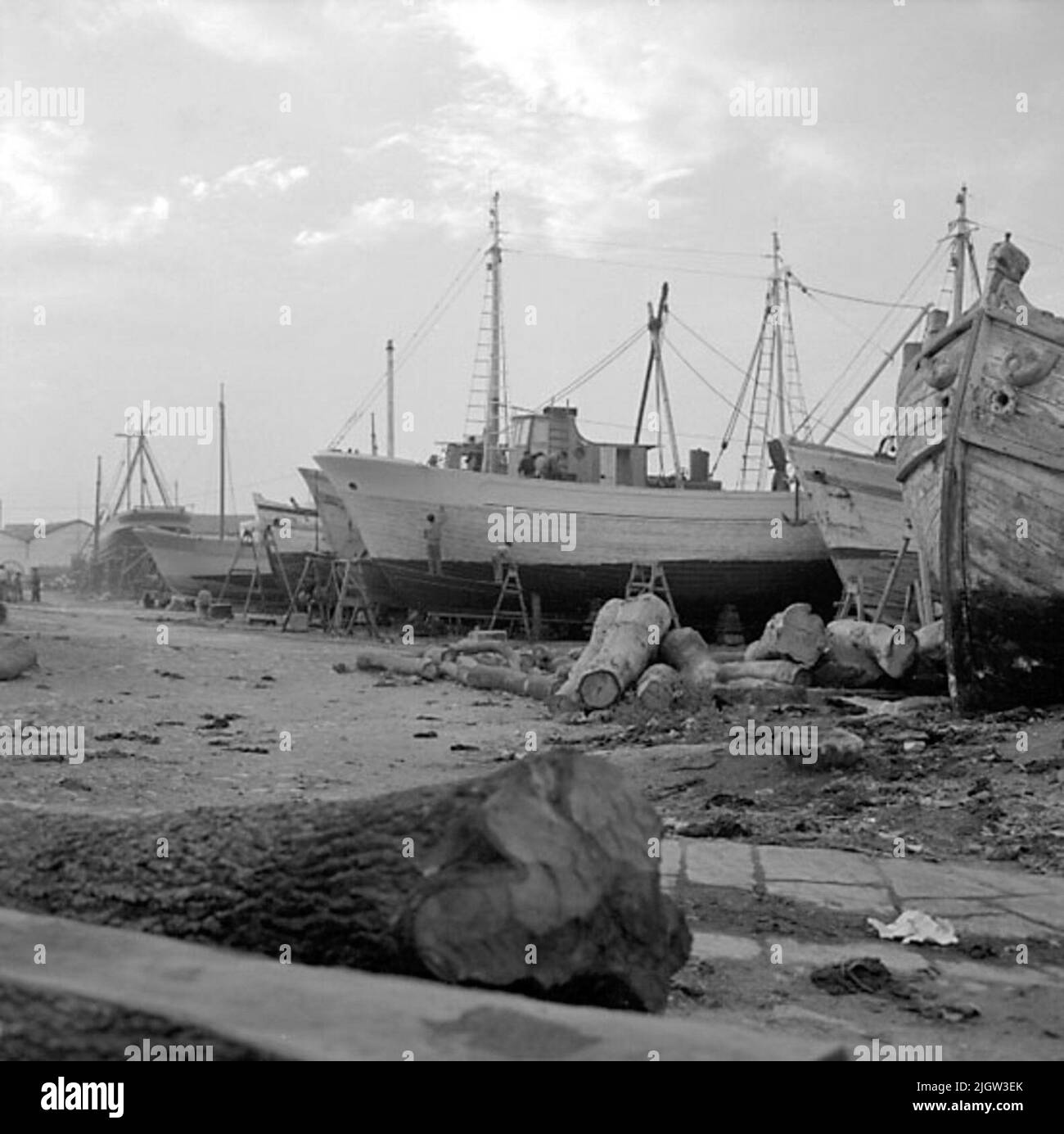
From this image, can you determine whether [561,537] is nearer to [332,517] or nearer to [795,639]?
[332,517]

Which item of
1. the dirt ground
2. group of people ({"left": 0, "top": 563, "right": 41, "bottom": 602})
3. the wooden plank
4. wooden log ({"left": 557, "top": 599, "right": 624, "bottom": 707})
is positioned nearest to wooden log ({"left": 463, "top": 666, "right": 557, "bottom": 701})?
the dirt ground

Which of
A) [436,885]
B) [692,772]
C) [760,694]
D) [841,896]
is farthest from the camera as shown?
[760,694]

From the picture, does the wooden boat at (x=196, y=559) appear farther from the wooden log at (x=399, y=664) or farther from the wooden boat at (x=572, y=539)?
the wooden log at (x=399, y=664)

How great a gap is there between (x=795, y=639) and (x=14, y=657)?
8502mm

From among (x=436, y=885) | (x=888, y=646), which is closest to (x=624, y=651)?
(x=888, y=646)

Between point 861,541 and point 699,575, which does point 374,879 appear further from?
point 699,575

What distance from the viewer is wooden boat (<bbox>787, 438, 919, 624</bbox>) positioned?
23500 millimetres

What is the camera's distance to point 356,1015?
2217 mm

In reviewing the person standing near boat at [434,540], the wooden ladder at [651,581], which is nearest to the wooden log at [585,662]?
the wooden ladder at [651,581]

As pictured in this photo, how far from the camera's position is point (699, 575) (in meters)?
28.6

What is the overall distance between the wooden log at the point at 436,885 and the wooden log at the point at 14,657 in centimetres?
1048

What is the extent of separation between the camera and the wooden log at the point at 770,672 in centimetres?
1293
